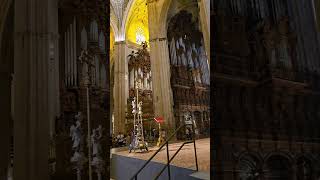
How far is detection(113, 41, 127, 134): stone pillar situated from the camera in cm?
1702

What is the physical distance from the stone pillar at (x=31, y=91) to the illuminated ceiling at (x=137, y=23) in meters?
14.3

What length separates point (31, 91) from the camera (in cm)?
405

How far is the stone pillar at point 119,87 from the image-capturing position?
17016 millimetres

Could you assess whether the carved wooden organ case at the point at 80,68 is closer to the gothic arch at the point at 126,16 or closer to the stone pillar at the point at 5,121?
the stone pillar at the point at 5,121

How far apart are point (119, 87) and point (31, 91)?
45.2ft

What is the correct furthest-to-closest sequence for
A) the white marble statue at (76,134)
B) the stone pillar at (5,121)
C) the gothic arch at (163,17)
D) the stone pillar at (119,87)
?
the stone pillar at (119,87) < the gothic arch at (163,17) < the stone pillar at (5,121) < the white marble statue at (76,134)

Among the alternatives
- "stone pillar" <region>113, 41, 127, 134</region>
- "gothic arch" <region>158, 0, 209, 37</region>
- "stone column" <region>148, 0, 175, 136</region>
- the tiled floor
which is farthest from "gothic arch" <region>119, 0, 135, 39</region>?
the tiled floor

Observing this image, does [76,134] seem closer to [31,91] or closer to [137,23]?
[31,91]

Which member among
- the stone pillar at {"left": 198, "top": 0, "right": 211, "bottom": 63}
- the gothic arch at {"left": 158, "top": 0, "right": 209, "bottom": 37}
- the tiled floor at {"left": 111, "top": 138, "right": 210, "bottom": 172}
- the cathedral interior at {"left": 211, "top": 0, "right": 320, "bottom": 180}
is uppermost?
the gothic arch at {"left": 158, "top": 0, "right": 209, "bottom": 37}

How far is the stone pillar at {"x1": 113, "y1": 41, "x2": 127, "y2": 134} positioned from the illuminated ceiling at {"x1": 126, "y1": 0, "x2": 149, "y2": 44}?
1.57 meters

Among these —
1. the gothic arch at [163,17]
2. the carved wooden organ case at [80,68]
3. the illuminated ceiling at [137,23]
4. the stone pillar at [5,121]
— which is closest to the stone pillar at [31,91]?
the carved wooden organ case at [80,68]

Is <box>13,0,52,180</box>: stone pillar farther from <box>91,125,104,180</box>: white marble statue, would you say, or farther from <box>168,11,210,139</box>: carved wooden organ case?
<box>168,11,210,139</box>: carved wooden organ case

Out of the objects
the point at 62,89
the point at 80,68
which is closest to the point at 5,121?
the point at 62,89

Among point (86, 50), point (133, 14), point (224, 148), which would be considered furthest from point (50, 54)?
point (133, 14)
